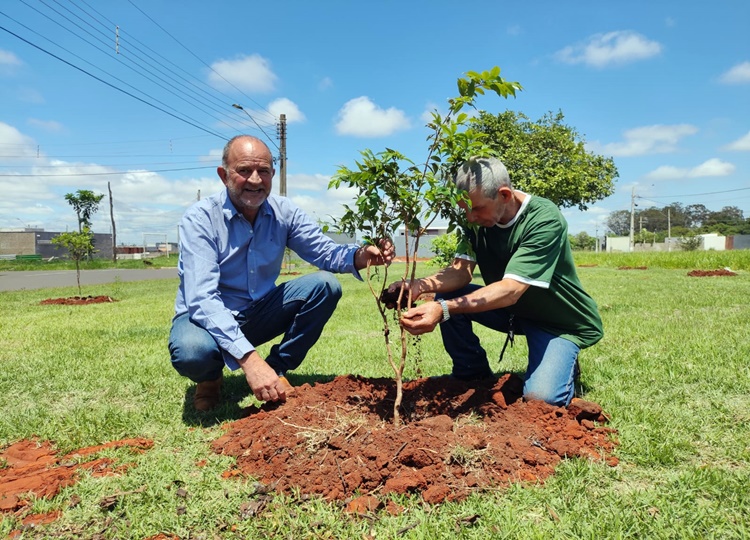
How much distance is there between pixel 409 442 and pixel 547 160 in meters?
17.2

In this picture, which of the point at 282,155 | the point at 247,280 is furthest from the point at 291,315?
the point at 282,155

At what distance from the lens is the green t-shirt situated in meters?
2.96

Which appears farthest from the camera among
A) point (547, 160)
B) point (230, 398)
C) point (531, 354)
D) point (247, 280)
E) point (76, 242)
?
point (547, 160)

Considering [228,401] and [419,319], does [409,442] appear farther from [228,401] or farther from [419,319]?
[228,401]

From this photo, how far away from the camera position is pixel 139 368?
181 inches

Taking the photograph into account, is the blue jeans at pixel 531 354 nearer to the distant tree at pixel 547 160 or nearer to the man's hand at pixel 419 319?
the man's hand at pixel 419 319

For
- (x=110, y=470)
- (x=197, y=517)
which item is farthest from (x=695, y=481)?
(x=110, y=470)

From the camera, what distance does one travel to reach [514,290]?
289 centimetres

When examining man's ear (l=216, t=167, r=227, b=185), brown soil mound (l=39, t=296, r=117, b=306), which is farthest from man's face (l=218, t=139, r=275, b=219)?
brown soil mound (l=39, t=296, r=117, b=306)

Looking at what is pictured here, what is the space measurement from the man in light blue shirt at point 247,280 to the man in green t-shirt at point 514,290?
58cm

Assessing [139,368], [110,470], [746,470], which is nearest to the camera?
[746,470]

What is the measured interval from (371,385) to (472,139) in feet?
5.85

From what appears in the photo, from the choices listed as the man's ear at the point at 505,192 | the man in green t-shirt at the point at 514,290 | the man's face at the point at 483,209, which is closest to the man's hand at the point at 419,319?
the man in green t-shirt at the point at 514,290

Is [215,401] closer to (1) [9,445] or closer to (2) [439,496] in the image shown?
(1) [9,445]
